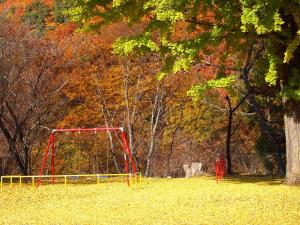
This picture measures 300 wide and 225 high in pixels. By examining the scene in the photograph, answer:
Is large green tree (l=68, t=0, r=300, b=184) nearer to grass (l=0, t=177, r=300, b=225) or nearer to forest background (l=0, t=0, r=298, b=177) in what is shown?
grass (l=0, t=177, r=300, b=225)

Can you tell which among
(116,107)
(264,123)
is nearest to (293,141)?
(264,123)

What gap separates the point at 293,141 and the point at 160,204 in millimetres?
5628

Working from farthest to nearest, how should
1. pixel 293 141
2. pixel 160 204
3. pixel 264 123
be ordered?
pixel 264 123, pixel 293 141, pixel 160 204

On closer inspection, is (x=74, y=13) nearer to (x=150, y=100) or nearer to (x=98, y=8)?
(x=98, y=8)

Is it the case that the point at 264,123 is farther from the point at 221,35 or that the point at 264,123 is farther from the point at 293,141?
the point at 221,35

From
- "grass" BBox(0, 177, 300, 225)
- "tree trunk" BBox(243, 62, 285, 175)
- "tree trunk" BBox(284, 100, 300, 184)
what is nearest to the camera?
"grass" BBox(0, 177, 300, 225)

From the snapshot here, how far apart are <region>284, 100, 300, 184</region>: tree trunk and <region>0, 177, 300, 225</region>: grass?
22.4 inches

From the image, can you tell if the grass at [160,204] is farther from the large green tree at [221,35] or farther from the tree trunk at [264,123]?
the tree trunk at [264,123]

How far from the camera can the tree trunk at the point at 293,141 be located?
16969mm

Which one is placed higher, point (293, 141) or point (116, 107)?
point (116, 107)

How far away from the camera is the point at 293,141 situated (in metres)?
17.1

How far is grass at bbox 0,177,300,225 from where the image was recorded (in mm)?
11221

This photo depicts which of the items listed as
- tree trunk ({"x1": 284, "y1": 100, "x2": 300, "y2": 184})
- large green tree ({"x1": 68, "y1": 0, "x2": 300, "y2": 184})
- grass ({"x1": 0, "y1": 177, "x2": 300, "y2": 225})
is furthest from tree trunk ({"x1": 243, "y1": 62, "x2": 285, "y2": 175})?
tree trunk ({"x1": 284, "y1": 100, "x2": 300, "y2": 184})

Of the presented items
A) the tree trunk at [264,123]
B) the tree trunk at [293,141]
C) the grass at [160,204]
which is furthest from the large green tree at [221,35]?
the tree trunk at [264,123]
